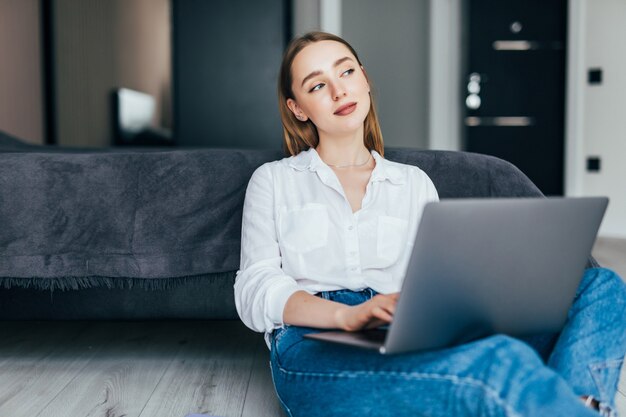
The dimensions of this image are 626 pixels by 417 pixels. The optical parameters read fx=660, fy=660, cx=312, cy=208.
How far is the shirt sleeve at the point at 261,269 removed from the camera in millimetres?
1125

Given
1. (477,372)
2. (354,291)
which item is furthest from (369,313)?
(354,291)

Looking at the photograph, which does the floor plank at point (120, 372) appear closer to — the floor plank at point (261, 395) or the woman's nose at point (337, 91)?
the floor plank at point (261, 395)

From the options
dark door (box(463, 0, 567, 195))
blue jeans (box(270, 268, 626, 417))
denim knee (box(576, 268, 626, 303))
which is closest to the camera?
blue jeans (box(270, 268, 626, 417))

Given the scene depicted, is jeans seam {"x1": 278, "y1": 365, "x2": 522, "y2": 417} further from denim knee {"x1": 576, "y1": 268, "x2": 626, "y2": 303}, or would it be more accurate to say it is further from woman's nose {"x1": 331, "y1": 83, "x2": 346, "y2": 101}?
woman's nose {"x1": 331, "y1": 83, "x2": 346, "y2": 101}

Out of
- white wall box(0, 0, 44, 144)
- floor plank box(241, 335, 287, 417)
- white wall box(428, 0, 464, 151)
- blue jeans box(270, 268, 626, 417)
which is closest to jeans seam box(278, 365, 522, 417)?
blue jeans box(270, 268, 626, 417)

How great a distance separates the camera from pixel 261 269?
1205 millimetres

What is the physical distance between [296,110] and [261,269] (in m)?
0.40

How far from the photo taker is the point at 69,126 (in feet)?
17.6

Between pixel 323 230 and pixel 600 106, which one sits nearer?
pixel 323 230

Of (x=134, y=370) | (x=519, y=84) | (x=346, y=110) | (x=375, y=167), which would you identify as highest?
(x=519, y=84)

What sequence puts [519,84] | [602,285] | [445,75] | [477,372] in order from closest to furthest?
[477,372] → [602,285] → [519,84] → [445,75]

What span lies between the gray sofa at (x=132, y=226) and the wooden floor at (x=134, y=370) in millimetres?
144

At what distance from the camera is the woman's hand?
913 millimetres

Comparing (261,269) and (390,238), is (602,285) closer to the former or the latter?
(390,238)
